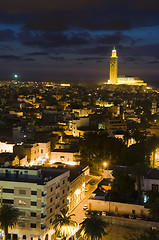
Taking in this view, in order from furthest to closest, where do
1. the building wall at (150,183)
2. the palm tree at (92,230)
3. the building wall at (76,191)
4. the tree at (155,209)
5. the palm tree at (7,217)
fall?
the building wall at (76,191), the building wall at (150,183), the tree at (155,209), the palm tree at (7,217), the palm tree at (92,230)

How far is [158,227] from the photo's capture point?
1534 centimetres

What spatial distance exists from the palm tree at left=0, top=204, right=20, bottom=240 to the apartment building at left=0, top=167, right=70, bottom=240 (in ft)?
1.73

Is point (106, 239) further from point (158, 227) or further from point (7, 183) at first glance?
point (7, 183)

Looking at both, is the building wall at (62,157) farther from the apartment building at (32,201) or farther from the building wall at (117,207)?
the apartment building at (32,201)

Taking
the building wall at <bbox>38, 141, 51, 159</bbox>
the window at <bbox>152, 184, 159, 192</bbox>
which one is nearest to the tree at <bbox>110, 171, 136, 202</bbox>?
the window at <bbox>152, 184, 159, 192</bbox>

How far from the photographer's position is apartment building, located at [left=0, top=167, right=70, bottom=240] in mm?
14750

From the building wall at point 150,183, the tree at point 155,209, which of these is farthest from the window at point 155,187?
the tree at point 155,209

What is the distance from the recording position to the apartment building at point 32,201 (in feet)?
48.4

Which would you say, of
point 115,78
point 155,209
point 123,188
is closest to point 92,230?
point 155,209

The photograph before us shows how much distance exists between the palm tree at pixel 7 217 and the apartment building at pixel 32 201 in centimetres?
53

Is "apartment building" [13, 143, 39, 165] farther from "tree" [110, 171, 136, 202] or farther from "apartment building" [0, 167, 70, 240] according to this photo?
"apartment building" [0, 167, 70, 240]

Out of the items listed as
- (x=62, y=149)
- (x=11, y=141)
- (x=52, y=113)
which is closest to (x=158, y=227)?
(x=62, y=149)

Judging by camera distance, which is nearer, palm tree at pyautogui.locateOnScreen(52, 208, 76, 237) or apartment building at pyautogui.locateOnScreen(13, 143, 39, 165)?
palm tree at pyautogui.locateOnScreen(52, 208, 76, 237)

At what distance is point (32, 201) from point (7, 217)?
1295 mm
